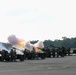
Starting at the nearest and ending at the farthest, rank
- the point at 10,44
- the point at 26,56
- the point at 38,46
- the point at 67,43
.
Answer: the point at 26,56 < the point at 10,44 < the point at 38,46 < the point at 67,43

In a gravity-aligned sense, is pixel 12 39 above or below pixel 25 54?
above

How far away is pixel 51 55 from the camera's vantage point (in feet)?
200

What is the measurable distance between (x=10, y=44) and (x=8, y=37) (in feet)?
9.22

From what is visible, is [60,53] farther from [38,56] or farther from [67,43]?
[67,43]

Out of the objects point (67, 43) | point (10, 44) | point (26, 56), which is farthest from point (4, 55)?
point (67, 43)

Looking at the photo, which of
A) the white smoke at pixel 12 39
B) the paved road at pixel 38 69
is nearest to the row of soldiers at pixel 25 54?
the white smoke at pixel 12 39

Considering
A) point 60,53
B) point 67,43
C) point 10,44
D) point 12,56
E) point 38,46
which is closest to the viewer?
point 12,56

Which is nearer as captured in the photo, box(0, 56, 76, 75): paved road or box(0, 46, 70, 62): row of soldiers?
box(0, 56, 76, 75): paved road

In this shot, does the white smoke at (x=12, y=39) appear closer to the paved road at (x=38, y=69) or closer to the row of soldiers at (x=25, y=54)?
the row of soldiers at (x=25, y=54)

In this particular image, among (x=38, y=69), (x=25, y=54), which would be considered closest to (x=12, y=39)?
(x=25, y=54)

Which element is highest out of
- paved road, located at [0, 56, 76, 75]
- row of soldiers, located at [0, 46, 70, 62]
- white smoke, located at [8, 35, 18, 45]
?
white smoke, located at [8, 35, 18, 45]

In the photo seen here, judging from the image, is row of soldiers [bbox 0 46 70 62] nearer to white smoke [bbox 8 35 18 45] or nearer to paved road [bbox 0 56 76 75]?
white smoke [bbox 8 35 18 45]

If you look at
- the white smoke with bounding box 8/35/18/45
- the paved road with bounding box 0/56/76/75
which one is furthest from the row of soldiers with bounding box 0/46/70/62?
the paved road with bounding box 0/56/76/75

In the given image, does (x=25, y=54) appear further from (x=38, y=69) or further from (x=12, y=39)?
(x=38, y=69)
